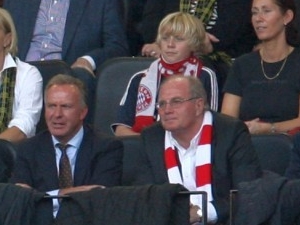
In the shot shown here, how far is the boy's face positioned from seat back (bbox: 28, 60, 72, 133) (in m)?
0.61

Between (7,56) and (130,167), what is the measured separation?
1.29 meters

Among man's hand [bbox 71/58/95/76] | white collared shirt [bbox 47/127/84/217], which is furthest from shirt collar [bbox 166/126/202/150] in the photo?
man's hand [bbox 71/58/95/76]

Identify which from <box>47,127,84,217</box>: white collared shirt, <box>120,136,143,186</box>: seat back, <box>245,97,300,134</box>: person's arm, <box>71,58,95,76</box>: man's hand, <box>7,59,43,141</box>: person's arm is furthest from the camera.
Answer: <box>71,58,95,76</box>: man's hand

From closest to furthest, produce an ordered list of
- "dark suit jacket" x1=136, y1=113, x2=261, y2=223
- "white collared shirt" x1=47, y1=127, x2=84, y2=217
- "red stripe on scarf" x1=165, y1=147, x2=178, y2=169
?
"dark suit jacket" x1=136, y1=113, x2=261, y2=223
"red stripe on scarf" x1=165, y1=147, x2=178, y2=169
"white collared shirt" x1=47, y1=127, x2=84, y2=217

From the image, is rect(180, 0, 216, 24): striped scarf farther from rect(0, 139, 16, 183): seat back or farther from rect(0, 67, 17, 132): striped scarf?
rect(0, 139, 16, 183): seat back

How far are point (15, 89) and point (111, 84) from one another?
646 millimetres

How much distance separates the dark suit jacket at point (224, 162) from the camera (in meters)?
7.11

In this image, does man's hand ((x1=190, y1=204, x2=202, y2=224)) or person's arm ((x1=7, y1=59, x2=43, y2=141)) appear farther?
person's arm ((x1=7, y1=59, x2=43, y2=141))

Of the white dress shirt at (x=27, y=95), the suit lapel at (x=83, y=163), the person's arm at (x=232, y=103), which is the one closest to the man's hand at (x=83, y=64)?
the white dress shirt at (x=27, y=95)

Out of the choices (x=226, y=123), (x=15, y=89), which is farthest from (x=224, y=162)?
(x=15, y=89)

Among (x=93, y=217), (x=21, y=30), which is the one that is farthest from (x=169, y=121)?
(x=21, y=30)

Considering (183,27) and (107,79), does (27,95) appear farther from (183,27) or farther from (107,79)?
(183,27)

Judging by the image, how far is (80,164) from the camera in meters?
7.34

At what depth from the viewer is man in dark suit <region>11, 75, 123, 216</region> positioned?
7309 mm
